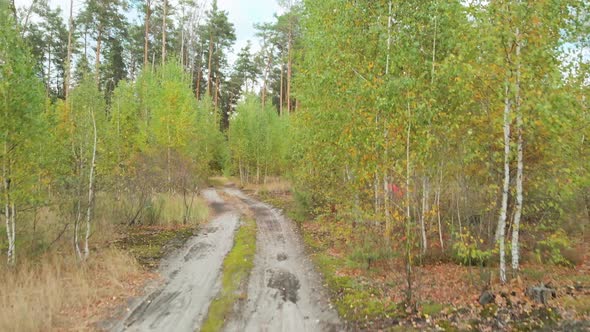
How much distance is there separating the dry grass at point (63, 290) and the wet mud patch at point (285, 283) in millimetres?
3637

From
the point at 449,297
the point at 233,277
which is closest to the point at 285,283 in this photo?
the point at 233,277

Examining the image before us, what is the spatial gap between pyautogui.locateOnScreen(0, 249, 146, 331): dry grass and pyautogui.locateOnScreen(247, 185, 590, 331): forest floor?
5.45 meters

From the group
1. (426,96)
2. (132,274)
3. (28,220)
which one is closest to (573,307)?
(426,96)

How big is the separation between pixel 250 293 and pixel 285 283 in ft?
3.71

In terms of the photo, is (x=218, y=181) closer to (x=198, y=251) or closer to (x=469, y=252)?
(x=198, y=251)

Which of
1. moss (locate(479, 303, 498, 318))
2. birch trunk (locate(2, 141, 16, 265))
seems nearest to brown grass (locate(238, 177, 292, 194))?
birch trunk (locate(2, 141, 16, 265))

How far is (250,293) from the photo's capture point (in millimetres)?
8633

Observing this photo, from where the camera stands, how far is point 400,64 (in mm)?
7609

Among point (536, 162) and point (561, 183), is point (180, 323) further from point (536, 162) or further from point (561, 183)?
point (536, 162)

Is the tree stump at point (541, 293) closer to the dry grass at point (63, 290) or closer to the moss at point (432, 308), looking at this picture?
the moss at point (432, 308)

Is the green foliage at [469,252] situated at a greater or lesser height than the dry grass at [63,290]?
greater

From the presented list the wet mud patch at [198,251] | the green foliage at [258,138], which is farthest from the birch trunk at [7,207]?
the green foliage at [258,138]

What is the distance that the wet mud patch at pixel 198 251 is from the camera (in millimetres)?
12078

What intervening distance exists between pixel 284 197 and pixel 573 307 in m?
20.6
